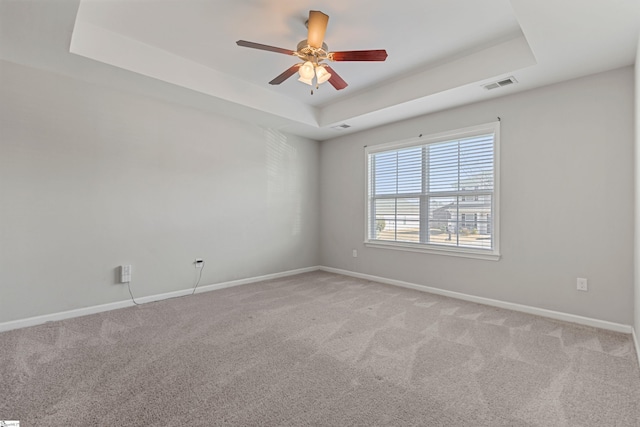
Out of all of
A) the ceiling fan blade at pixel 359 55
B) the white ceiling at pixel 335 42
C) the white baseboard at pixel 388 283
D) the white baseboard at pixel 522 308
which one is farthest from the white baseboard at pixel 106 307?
the ceiling fan blade at pixel 359 55

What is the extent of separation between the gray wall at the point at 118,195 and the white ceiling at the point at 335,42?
364mm

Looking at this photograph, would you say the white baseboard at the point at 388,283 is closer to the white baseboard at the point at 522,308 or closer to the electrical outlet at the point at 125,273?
the white baseboard at the point at 522,308

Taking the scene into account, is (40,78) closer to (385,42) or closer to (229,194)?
(229,194)

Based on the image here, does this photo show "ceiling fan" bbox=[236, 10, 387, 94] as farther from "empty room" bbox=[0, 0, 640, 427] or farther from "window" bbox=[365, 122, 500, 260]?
"window" bbox=[365, 122, 500, 260]

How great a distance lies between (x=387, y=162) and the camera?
187 inches

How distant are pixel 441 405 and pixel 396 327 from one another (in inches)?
45.7

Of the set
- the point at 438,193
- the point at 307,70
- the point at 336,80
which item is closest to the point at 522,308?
the point at 438,193

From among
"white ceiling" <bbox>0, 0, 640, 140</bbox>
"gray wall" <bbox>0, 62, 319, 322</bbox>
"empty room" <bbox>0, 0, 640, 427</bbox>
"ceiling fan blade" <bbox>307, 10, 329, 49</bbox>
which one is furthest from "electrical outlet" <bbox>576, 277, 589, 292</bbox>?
"gray wall" <bbox>0, 62, 319, 322</bbox>

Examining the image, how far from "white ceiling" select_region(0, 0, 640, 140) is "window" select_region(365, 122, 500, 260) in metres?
0.59

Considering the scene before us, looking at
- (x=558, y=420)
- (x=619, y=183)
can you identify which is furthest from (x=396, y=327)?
(x=619, y=183)

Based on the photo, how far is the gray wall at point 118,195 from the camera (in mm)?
2861

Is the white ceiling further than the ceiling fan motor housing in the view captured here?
No

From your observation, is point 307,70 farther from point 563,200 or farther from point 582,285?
point 582,285

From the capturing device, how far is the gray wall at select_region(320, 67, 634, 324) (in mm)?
2803
